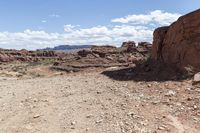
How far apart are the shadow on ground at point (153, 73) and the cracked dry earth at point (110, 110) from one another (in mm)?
828

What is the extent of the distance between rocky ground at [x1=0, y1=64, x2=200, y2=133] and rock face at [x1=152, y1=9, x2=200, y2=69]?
6.35ft

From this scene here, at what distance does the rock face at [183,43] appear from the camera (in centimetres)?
1397

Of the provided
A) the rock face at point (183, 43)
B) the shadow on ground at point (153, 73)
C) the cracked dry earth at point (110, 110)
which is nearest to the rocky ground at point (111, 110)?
the cracked dry earth at point (110, 110)

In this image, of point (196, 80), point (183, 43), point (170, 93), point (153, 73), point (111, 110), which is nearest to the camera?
point (111, 110)

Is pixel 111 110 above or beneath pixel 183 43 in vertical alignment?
beneath

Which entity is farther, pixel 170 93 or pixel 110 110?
pixel 170 93

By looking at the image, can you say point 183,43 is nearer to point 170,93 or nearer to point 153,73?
point 153,73

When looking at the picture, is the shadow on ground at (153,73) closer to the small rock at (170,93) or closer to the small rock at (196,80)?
the small rock at (196,80)

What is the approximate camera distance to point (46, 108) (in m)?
11.1

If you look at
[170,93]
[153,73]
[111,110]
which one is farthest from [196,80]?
[153,73]

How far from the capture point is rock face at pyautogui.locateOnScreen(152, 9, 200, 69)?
1397 cm

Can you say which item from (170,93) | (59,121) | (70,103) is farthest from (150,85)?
(59,121)

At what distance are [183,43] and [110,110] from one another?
243 inches

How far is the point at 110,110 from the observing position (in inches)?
389
